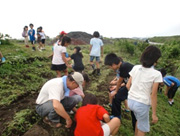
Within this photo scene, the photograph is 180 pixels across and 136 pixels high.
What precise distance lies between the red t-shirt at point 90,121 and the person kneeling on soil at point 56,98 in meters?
0.31

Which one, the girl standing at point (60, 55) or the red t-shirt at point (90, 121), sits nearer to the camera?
the red t-shirt at point (90, 121)

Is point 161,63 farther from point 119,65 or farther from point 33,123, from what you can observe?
point 33,123

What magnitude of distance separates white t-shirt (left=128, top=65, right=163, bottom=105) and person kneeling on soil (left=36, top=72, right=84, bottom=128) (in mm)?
805

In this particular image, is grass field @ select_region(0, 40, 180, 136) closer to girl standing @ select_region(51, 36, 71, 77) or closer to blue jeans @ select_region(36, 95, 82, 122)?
blue jeans @ select_region(36, 95, 82, 122)

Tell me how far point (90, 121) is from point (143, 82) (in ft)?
3.00

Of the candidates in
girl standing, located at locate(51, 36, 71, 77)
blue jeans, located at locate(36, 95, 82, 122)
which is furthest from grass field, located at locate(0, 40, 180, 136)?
girl standing, located at locate(51, 36, 71, 77)

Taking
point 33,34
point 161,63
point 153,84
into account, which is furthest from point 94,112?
point 161,63

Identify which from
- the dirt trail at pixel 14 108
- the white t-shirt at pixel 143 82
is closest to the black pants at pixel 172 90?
the white t-shirt at pixel 143 82

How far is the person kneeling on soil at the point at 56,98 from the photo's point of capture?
2.03m

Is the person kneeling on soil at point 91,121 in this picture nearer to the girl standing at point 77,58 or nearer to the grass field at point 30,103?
the grass field at point 30,103

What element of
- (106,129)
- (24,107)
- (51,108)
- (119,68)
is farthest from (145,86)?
(24,107)

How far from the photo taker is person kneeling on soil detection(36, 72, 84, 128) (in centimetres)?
203

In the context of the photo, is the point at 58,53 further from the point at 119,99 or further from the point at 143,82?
the point at 143,82

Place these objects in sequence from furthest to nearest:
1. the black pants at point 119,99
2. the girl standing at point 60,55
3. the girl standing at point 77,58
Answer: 1. the girl standing at point 77,58
2. the girl standing at point 60,55
3. the black pants at point 119,99
